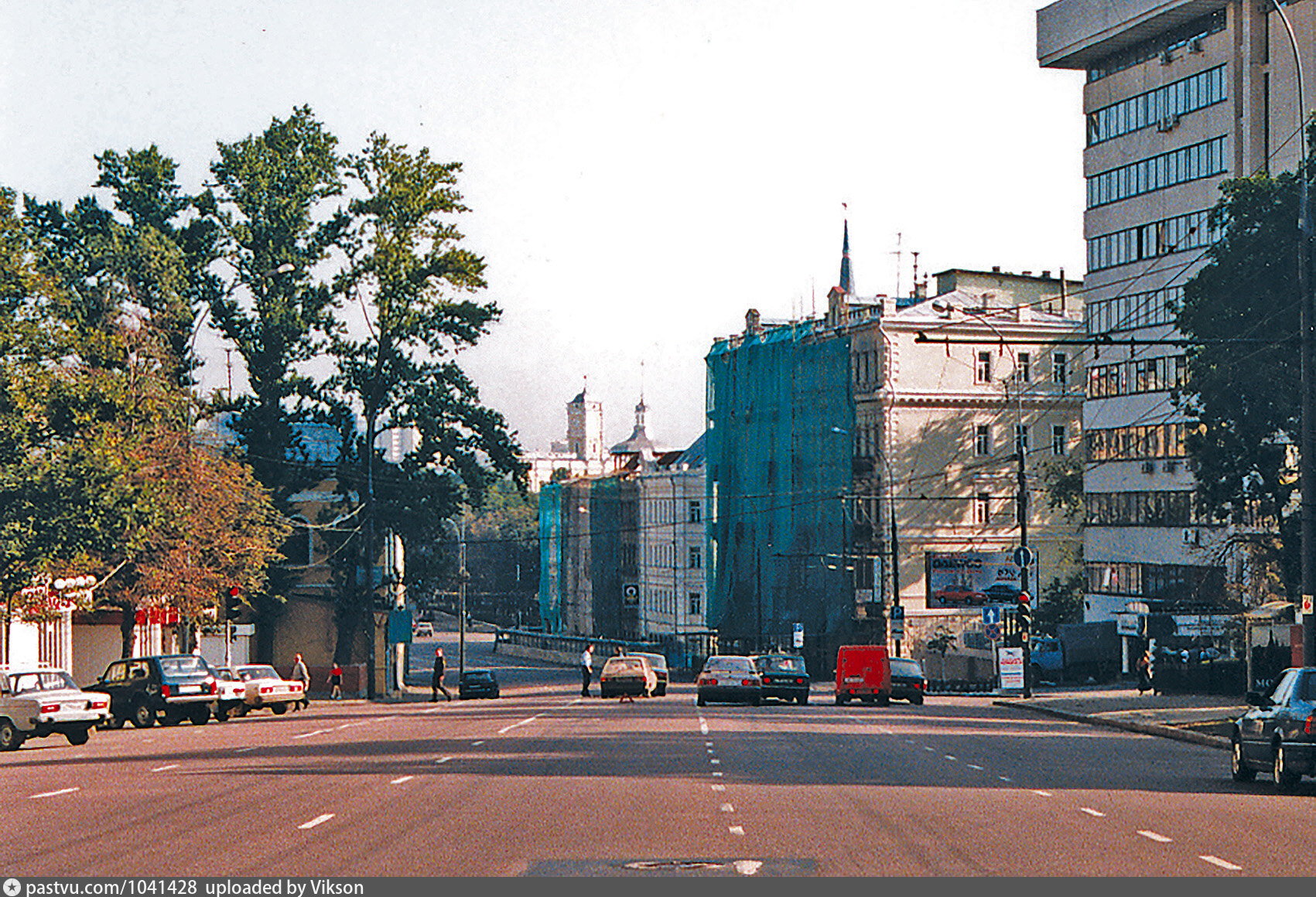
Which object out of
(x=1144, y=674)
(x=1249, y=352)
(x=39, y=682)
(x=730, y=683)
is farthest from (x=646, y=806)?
(x=1144, y=674)

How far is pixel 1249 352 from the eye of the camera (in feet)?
150

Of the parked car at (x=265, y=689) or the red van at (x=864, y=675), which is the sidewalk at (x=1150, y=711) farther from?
the parked car at (x=265, y=689)

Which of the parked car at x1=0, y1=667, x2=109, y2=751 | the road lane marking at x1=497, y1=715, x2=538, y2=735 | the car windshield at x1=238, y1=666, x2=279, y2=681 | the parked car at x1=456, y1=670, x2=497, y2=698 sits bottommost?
the parked car at x1=456, y1=670, x2=497, y2=698

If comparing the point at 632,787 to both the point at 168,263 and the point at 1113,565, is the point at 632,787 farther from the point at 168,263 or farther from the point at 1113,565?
the point at 1113,565

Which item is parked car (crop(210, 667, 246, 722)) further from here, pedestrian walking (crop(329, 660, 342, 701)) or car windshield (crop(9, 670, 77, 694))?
pedestrian walking (crop(329, 660, 342, 701))

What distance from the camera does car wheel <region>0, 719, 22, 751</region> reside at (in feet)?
116

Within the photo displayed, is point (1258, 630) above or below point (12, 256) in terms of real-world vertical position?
below

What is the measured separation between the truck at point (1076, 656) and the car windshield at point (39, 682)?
1729 inches

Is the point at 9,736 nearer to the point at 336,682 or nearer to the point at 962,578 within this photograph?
the point at 336,682

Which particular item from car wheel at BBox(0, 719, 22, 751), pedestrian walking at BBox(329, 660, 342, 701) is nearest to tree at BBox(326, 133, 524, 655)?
pedestrian walking at BBox(329, 660, 342, 701)
